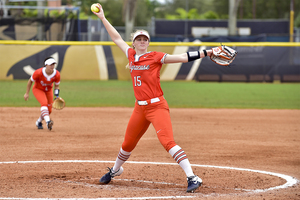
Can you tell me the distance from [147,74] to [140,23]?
60.8 m

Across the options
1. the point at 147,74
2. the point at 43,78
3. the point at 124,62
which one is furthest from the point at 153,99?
the point at 124,62

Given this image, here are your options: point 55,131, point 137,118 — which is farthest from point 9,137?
point 137,118

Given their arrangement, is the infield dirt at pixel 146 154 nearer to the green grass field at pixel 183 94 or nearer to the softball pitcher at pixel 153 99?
the softball pitcher at pixel 153 99

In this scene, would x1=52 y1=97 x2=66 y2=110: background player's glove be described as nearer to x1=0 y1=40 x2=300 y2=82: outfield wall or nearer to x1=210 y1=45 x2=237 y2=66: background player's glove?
x1=210 y1=45 x2=237 y2=66: background player's glove

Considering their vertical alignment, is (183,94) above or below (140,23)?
below

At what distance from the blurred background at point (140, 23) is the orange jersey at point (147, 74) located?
1806cm

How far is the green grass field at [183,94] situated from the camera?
14.8 m

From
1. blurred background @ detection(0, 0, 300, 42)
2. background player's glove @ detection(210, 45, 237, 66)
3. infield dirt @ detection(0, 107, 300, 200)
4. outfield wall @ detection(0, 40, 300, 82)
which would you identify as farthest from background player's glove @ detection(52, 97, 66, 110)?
blurred background @ detection(0, 0, 300, 42)

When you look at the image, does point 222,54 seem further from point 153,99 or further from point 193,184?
point 193,184

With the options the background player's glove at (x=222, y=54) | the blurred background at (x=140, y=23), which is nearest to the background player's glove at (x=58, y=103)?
the background player's glove at (x=222, y=54)

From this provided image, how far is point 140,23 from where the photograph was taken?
64812 millimetres

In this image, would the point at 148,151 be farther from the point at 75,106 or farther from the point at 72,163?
the point at 75,106

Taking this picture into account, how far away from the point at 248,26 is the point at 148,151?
3200 cm

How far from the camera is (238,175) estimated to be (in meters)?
5.98
